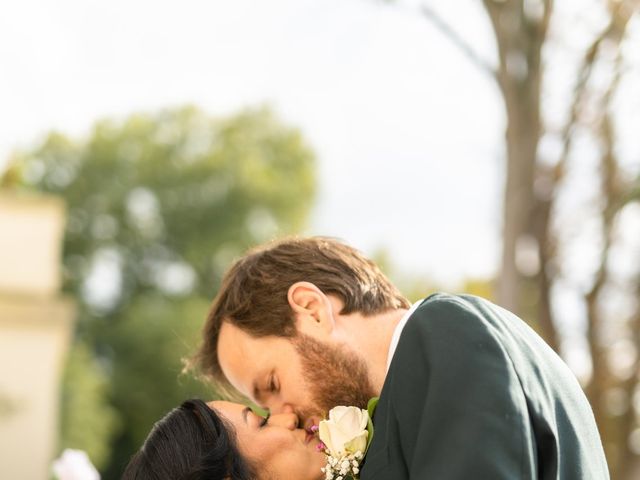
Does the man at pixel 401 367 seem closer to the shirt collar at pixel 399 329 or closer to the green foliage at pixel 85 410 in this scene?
the shirt collar at pixel 399 329

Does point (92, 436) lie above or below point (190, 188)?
below

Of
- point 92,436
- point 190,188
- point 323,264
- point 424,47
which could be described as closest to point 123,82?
point 190,188

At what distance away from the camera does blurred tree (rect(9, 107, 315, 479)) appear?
32750 millimetres

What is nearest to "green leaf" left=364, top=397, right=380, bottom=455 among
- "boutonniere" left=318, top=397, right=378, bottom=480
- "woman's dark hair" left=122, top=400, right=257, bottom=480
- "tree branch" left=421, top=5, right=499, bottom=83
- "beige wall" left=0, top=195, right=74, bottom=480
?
"boutonniere" left=318, top=397, right=378, bottom=480

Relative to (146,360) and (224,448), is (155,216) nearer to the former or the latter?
(146,360)

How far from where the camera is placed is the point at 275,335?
3150 mm

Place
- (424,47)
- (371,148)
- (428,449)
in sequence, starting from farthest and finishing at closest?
1. (371,148)
2. (424,47)
3. (428,449)

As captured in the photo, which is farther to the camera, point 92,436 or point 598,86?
point 92,436

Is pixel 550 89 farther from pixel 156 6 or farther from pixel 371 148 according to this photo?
pixel 156 6

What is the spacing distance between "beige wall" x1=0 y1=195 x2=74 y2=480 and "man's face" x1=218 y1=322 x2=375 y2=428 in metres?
11.3

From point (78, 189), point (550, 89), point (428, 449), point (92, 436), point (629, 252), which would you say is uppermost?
point (550, 89)

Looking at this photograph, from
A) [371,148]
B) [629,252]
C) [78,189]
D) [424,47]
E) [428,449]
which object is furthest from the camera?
[371,148]

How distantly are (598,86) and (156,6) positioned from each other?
36.6 m

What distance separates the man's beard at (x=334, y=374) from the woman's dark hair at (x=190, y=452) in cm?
27
